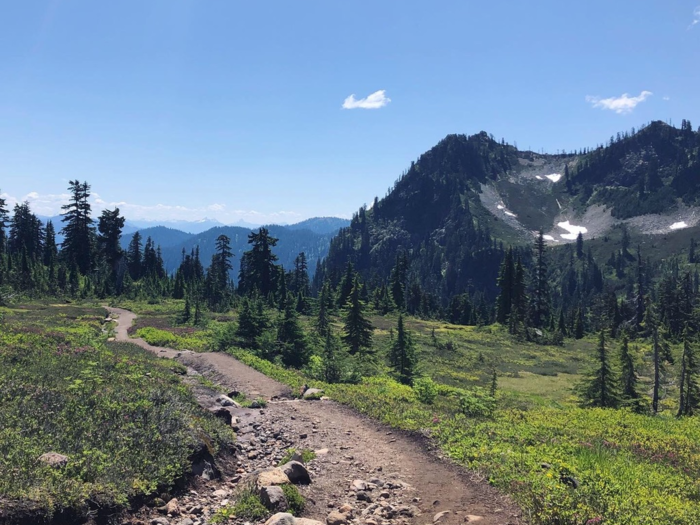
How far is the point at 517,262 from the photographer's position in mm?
88250

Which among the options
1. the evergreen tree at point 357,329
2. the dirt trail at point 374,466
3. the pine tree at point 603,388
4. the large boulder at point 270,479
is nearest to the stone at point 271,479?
the large boulder at point 270,479

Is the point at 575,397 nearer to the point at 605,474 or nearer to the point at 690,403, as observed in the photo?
the point at 690,403

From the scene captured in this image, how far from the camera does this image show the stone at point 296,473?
1041 centimetres

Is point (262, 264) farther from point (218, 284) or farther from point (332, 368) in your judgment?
point (332, 368)

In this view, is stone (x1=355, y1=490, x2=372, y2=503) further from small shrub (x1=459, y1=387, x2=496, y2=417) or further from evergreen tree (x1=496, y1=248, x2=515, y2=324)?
evergreen tree (x1=496, y1=248, x2=515, y2=324)

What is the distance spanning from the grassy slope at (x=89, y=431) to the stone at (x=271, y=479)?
180 cm

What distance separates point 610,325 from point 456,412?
298 feet

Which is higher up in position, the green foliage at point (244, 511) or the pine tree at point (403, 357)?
the green foliage at point (244, 511)

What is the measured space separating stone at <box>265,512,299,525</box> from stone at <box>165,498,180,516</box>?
6.56 feet

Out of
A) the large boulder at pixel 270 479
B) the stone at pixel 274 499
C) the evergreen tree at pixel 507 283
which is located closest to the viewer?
the stone at pixel 274 499

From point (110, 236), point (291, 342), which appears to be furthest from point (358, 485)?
point (110, 236)

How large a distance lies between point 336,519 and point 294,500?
1048 millimetres

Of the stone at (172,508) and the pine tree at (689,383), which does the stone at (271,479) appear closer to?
the stone at (172,508)

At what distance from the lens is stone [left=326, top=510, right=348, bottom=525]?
28.1ft
